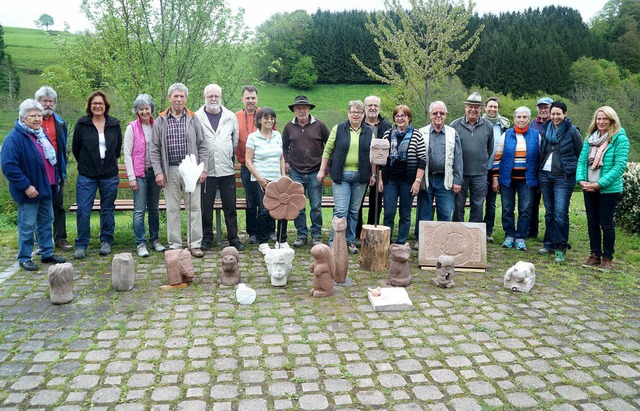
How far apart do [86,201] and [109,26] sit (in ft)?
15.3

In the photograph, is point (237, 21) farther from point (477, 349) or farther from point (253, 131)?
point (477, 349)

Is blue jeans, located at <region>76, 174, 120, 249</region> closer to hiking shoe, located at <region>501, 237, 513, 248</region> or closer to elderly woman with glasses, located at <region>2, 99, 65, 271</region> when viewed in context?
elderly woman with glasses, located at <region>2, 99, 65, 271</region>

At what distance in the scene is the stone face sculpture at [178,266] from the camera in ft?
17.8

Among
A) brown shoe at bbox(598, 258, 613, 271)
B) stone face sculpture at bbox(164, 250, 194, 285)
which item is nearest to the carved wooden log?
stone face sculpture at bbox(164, 250, 194, 285)

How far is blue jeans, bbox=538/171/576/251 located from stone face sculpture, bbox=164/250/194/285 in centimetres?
469

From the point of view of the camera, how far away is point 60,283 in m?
4.89

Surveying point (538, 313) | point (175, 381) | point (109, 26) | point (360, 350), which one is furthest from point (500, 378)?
point (109, 26)

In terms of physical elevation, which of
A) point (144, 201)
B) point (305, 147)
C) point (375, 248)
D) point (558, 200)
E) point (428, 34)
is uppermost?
point (428, 34)

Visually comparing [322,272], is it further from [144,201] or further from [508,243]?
[508,243]

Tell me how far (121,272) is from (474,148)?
4.64 m

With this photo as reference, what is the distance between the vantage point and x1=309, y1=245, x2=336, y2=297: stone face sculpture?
202 inches

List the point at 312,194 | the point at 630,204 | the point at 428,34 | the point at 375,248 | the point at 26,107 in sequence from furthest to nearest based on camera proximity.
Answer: the point at 428,34
the point at 630,204
the point at 312,194
the point at 375,248
the point at 26,107

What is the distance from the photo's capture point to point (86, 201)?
6.50m

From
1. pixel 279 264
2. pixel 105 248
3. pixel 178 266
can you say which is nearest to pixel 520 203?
pixel 279 264
